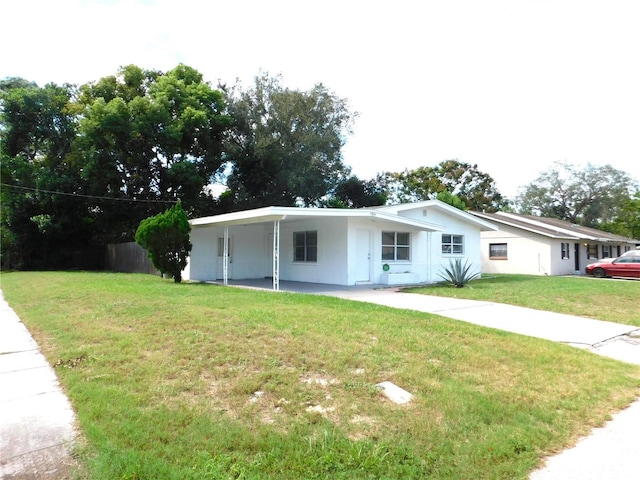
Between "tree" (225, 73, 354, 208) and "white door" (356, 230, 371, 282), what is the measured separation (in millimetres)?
12202

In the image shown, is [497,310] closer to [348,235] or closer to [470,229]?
[348,235]

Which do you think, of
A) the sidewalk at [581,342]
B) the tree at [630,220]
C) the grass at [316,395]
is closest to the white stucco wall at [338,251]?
the sidewalk at [581,342]

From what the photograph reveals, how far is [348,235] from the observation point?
48.9 ft

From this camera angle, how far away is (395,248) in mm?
16828

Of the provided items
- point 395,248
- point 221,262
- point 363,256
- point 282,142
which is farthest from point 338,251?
point 282,142

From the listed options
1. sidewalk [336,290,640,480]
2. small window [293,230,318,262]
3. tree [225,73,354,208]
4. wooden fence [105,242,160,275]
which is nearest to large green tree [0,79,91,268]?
wooden fence [105,242,160,275]

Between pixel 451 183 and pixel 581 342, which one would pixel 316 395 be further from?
pixel 451 183

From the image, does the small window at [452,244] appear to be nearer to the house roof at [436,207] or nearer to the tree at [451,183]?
the house roof at [436,207]

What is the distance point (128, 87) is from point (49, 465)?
27930 millimetres

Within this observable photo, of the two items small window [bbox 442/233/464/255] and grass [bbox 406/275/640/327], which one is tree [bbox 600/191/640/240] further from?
grass [bbox 406/275/640/327]

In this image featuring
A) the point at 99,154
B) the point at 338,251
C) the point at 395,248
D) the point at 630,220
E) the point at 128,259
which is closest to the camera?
the point at 338,251

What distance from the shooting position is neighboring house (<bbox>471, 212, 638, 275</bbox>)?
2388 centimetres

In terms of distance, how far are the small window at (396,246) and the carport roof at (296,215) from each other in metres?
0.80

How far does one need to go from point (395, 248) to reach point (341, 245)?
2.79 meters
